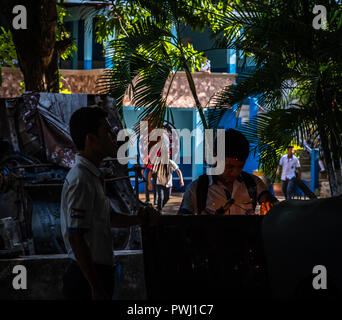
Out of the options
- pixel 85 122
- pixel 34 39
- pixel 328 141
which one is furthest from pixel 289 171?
pixel 85 122

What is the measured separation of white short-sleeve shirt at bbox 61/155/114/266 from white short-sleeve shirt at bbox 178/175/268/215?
929 mm

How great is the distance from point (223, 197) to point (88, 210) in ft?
4.19

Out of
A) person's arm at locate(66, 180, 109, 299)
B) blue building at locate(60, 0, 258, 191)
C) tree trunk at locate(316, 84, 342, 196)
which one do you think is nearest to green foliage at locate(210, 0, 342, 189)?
tree trunk at locate(316, 84, 342, 196)

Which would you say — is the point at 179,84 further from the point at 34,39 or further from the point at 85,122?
the point at 85,122

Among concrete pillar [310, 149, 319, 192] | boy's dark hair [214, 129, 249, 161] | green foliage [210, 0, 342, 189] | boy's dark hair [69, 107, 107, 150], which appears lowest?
concrete pillar [310, 149, 319, 192]

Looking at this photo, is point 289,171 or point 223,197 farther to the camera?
point 289,171

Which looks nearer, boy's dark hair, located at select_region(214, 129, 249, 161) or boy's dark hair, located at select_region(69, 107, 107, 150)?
boy's dark hair, located at select_region(69, 107, 107, 150)

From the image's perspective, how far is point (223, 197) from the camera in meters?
3.64

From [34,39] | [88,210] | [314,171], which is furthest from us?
[314,171]

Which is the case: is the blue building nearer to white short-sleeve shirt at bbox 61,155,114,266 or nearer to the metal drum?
the metal drum

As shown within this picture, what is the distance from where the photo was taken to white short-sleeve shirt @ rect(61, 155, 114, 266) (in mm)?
2580

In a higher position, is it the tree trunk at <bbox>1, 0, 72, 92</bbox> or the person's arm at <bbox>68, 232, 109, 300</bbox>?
the tree trunk at <bbox>1, 0, 72, 92</bbox>

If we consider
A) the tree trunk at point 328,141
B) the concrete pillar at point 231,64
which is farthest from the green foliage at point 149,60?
the concrete pillar at point 231,64

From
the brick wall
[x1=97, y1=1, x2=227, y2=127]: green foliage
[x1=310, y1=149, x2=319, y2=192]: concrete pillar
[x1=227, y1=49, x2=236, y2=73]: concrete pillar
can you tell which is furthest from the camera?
[x1=227, y1=49, x2=236, y2=73]: concrete pillar
